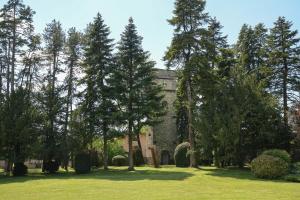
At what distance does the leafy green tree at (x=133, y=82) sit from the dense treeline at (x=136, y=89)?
9cm

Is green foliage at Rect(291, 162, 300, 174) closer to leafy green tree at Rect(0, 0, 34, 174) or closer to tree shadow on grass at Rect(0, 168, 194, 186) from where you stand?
tree shadow on grass at Rect(0, 168, 194, 186)

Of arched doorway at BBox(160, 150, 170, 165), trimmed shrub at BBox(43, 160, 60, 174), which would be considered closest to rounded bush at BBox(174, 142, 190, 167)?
trimmed shrub at BBox(43, 160, 60, 174)

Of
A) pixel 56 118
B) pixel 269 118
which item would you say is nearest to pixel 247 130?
pixel 269 118

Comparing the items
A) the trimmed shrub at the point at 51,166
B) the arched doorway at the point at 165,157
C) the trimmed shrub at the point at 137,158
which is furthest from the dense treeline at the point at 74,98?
the arched doorway at the point at 165,157

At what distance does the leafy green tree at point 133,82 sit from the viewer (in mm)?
35125

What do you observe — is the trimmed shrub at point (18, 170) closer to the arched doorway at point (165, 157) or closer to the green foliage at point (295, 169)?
the green foliage at point (295, 169)

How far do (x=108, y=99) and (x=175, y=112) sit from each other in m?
23.2

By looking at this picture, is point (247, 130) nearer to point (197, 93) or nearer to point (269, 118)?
point (269, 118)

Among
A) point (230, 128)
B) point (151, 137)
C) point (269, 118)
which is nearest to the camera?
point (230, 128)

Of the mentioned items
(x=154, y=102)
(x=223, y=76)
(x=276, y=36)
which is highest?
(x=276, y=36)

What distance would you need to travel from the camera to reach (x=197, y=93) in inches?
1374

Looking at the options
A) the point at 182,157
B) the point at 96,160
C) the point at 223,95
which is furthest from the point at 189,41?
the point at 96,160

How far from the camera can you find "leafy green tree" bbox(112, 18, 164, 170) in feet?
115

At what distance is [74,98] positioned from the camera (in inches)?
1542
